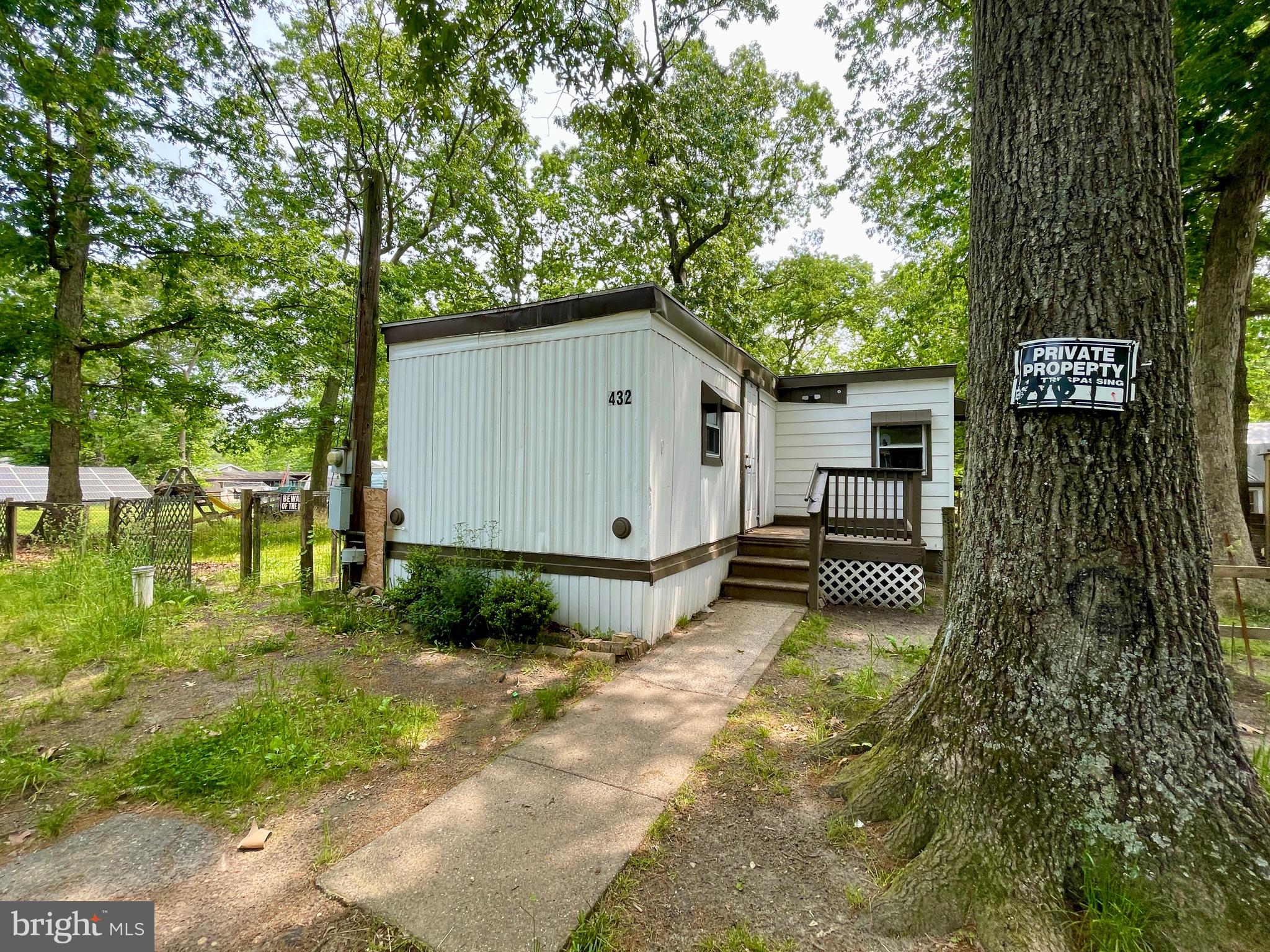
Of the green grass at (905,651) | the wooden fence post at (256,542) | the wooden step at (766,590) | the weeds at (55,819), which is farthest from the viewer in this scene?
the wooden fence post at (256,542)

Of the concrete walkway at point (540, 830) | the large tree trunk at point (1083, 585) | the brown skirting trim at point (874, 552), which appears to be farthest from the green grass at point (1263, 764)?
the brown skirting trim at point (874, 552)

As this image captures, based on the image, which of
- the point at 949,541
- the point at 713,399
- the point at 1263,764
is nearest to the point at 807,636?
the point at 949,541

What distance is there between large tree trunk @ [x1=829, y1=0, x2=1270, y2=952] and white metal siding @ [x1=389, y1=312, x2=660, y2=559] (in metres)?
2.95

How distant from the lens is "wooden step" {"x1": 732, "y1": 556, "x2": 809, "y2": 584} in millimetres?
6484

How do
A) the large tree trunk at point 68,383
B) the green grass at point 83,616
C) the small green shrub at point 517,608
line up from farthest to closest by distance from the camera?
the large tree trunk at point 68,383
the small green shrub at point 517,608
the green grass at point 83,616

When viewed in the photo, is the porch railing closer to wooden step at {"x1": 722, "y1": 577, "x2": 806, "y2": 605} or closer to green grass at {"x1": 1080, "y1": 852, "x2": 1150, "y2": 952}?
wooden step at {"x1": 722, "y1": 577, "x2": 806, "y2": 605}

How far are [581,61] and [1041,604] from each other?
5067mm

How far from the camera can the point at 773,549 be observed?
6867 mm

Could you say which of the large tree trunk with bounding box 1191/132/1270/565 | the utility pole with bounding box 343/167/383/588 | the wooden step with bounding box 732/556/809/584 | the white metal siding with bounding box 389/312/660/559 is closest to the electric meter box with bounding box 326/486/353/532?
the utility pole with bounding box 343/167/383/588

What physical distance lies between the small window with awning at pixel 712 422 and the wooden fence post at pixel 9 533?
10.5m

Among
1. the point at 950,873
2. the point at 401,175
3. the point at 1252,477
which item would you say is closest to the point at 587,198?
the point at 401,175

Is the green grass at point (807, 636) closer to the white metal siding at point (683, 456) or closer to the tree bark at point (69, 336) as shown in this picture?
the white metal siding at point (683, 456)

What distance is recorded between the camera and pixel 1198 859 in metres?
1.52

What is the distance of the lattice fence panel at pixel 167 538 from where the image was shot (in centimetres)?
650
